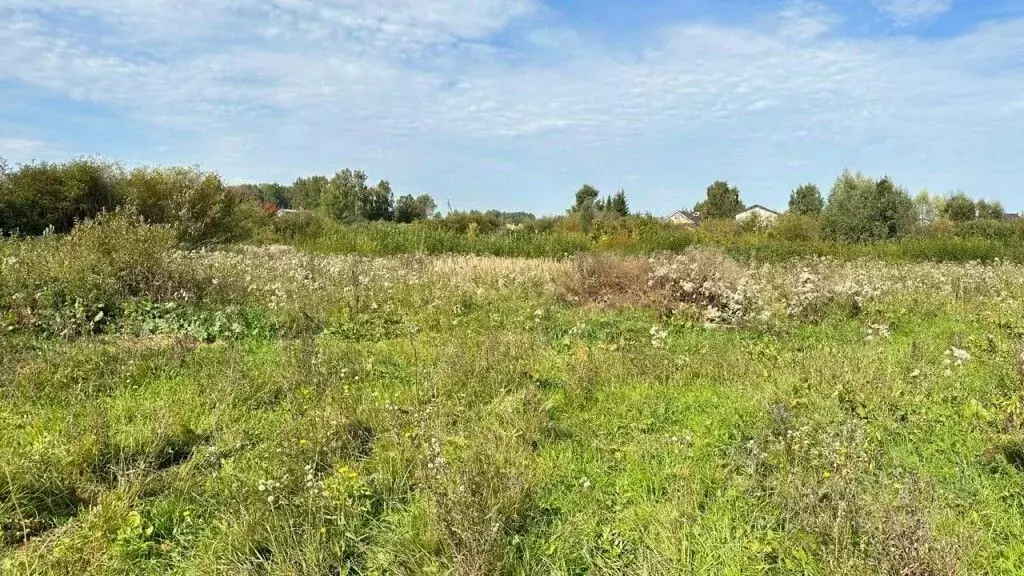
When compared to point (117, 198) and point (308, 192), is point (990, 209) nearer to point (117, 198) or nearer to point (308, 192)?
point (117, 198)

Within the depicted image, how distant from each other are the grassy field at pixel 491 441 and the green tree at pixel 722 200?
44.0 metres

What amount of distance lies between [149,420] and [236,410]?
55 centimetres

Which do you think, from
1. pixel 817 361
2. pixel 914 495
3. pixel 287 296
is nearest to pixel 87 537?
pixel 914 495

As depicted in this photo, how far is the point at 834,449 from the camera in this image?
11.0 ft

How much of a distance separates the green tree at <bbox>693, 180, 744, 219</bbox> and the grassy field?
4400cm

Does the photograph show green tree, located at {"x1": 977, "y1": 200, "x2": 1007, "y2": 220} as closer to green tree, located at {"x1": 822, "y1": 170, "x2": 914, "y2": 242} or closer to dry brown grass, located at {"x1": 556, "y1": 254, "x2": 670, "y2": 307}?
green tree, located at {"x1": 822, "y1": 170, "x2": 914, "y2": 242}

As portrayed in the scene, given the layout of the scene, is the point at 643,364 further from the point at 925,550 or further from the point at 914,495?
the point at 925,550

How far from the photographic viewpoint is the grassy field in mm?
2889

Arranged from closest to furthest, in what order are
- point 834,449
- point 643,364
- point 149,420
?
point 834,449 < point 149,420 < point 643,364

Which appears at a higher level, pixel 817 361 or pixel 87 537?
pixel 817 361

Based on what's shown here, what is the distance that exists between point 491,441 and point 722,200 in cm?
5032

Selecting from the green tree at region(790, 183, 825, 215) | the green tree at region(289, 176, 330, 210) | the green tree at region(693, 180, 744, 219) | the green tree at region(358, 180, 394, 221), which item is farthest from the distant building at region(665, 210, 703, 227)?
the green tree at region(289, 176, 330, 210)

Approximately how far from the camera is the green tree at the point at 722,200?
50.4 meters

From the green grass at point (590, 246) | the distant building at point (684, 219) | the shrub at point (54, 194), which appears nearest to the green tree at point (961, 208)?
the distant building at point (684, 219)
